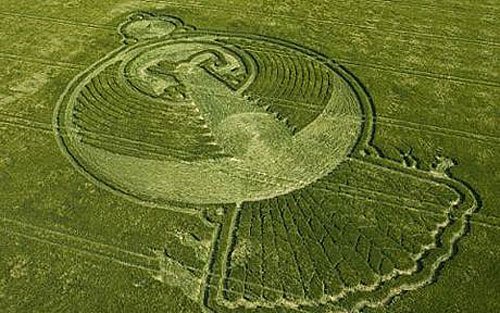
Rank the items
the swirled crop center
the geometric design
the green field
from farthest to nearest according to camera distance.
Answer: the swirled crop center, the geometric design, the green field

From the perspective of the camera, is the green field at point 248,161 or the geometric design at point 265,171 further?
the geometric design at point 265,171

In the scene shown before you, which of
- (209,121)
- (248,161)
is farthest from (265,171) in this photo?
(209,121)

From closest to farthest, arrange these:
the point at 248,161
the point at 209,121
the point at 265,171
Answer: the point at 265,171 → the point at 248,161 → the point at 209,121

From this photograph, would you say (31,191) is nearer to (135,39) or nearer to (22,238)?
(22,238)

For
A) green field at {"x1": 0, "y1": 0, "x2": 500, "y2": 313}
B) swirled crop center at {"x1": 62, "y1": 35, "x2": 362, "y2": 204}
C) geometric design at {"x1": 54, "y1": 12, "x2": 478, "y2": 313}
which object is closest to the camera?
green field at {"x1": 0, "y1": 0, "x2": 500, "y2": 313}

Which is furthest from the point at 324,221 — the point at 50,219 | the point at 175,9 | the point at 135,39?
the point at 175,9

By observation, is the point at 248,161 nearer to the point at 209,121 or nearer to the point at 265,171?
the point at 265,171
